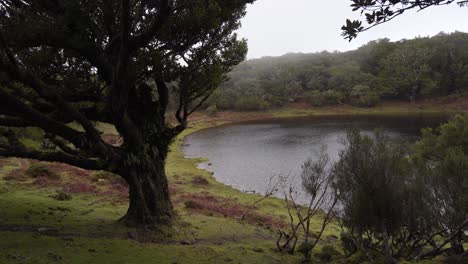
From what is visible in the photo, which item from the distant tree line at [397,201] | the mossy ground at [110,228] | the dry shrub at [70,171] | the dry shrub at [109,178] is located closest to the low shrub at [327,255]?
the distant tree line at [397,201]

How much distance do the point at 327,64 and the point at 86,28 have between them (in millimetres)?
Answer: 154972

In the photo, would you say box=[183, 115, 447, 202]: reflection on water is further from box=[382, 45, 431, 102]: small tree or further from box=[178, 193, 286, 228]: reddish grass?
box=[382, 45, 431, 102]: small tree

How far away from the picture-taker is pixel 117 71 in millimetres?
11828

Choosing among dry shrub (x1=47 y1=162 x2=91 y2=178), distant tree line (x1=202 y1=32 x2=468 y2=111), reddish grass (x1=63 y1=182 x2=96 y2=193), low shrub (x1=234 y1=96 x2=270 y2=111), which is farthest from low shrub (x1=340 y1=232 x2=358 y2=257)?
low shrub (x1=234 y1=96 x2=270 y2=111)

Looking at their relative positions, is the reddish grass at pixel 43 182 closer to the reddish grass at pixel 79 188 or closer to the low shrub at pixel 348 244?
the reddish grass at pixel 79 188

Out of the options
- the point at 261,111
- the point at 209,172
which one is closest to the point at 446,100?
the point at 261,111

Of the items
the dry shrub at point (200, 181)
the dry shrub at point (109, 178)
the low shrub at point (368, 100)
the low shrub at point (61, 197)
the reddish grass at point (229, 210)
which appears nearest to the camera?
the low shrub at point (61, 197)

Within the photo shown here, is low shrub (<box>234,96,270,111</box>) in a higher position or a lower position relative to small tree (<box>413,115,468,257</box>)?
higher

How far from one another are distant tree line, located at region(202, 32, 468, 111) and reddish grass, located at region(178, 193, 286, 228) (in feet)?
297

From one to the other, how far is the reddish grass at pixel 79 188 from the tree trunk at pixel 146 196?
1110 centimetres

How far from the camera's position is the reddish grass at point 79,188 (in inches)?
984

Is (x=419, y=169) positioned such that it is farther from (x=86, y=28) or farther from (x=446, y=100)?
(x=446, y=100)

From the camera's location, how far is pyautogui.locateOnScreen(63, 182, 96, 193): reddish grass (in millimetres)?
24991

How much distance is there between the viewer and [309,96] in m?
125
